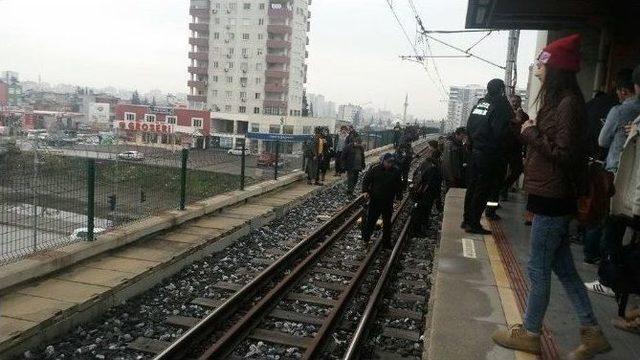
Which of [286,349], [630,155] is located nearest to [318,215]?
[286,349]

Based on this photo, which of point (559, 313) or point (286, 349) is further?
point (286, 349)

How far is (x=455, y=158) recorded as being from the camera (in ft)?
37.0

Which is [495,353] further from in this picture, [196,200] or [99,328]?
[196,200]

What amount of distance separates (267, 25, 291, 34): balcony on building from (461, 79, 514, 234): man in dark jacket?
70829 mm

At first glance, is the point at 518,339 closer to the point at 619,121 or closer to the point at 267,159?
the point at 619,121

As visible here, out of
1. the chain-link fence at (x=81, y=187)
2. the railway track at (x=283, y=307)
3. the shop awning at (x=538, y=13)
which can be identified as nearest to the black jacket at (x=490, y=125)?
the railway track at (x=283, y=307)

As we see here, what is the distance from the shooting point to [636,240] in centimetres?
383

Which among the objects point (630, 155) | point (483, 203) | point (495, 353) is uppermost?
point (630, 155)

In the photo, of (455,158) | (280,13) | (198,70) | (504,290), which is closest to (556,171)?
(504,290)

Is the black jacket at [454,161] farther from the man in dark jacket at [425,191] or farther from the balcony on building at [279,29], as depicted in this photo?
the balcony on building at [279,29]

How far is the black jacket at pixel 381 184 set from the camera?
29.6 feet

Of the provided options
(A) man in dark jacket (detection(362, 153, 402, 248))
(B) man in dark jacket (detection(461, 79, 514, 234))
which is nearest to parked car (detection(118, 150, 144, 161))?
(A) man in dark jacket (detection(362, 153, 402, 248))

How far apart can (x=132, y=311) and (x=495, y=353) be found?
422 cm

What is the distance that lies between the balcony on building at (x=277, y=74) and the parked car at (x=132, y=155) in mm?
68508
